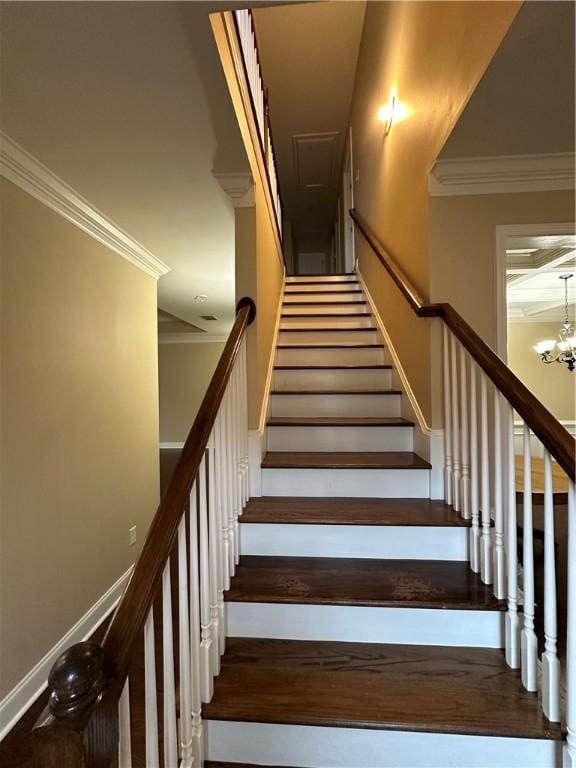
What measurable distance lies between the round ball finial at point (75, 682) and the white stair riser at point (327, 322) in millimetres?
3038

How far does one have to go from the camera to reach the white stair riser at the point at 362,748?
110 cm

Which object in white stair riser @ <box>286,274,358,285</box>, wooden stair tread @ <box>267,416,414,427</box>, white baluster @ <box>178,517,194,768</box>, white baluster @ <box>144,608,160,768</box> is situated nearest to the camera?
white baluster @ <box>144,608,160,768</box>

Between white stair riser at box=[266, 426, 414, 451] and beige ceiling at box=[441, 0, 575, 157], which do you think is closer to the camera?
beige ceiling at box=[441, 0, 575, 157]

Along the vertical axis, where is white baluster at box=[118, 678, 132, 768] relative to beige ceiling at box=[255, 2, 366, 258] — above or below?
below

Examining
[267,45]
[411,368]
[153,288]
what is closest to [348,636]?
[411,368]

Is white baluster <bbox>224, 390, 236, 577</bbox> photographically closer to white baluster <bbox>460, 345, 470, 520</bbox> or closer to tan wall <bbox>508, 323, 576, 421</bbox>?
white baluster <bbox>460, 345, 470, 520</bbox>

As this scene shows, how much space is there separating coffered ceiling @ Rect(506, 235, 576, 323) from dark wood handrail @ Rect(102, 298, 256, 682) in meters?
1.82

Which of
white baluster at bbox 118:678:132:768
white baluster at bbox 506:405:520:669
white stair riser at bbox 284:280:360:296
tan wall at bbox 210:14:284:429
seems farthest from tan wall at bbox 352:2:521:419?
white baluster at bbox 118:678:132:768

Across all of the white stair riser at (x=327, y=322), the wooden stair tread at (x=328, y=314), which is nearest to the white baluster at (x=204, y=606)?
the white stair riser at (x=327, y=322)

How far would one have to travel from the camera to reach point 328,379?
284 cm

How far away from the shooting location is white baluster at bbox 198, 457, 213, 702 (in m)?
1.19

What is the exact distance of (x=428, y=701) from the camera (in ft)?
3.85

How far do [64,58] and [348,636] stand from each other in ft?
7.05

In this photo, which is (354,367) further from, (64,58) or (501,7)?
(64,58)
